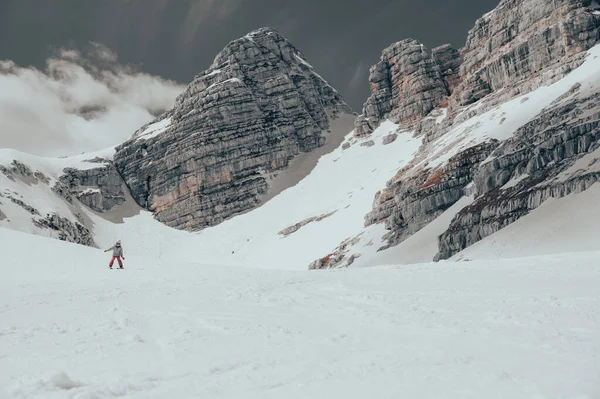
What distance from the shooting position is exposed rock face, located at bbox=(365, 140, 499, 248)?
6575cm

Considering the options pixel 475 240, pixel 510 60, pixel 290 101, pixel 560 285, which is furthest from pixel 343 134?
Result: pixel 560 285

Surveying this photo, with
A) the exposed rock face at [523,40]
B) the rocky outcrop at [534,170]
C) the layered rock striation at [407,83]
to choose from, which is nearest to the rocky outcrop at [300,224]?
the rocky outcrop at [534,170]

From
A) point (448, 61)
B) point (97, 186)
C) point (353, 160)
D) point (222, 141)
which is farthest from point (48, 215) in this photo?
point (448, 61)

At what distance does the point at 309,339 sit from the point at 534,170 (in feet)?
177

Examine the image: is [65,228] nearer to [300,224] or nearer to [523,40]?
[300,224]

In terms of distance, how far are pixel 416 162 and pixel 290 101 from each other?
333ft

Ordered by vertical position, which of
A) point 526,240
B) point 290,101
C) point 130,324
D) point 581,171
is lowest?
point 526,240

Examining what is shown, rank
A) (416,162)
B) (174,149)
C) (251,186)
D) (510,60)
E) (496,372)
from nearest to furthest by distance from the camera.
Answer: (496,372)
(416,162)
(510,60)
(251,186)
(174,149)

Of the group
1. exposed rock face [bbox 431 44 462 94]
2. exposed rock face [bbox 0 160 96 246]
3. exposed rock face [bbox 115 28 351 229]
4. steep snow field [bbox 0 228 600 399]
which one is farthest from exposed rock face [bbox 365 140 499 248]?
exposed rock face [bbox 431 44 462 94]

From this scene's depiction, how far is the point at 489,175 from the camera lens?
191 ft

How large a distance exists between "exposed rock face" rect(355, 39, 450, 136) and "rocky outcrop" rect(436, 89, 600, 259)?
86416 mm

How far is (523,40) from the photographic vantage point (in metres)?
98.1

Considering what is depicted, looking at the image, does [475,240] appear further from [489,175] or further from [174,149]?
[174,149]

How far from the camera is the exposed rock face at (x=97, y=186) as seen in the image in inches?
5881
